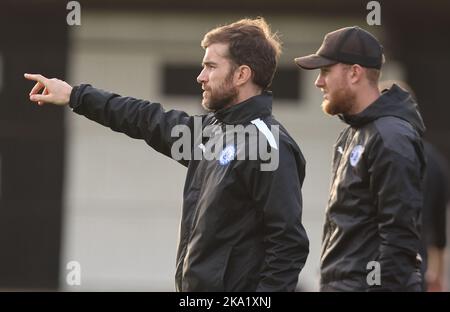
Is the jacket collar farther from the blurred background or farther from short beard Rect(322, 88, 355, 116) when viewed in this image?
the blurred background

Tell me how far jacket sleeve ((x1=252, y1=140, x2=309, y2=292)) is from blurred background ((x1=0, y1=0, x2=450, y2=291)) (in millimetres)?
8462

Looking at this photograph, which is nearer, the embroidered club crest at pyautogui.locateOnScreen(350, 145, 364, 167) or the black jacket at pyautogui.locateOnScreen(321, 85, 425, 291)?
the black jacket at pyautogui.locateOnScreen(321, 85, 425, 291)

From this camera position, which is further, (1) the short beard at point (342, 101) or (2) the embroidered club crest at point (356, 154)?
(1) the short beard at point (342, 101)

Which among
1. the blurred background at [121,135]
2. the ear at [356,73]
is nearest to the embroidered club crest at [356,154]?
the ear at [356,73]

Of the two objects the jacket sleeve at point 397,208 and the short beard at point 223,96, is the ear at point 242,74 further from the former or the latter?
the jacket sleeve at point 397,208

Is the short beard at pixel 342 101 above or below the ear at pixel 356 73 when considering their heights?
below

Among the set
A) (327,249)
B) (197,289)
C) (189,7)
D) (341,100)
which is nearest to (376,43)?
(341,100)

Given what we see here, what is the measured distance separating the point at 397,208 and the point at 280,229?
648mm

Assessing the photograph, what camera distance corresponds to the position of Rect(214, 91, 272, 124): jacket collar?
17.2 ft

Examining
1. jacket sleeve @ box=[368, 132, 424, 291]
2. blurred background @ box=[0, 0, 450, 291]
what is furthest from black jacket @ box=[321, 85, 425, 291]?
blurred background @ box=[0, 0, 450, 291]

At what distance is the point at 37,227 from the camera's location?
44.3ft

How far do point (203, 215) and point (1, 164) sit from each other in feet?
29.3

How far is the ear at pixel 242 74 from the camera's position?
5.31 metres

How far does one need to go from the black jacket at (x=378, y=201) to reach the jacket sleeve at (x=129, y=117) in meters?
0.83
